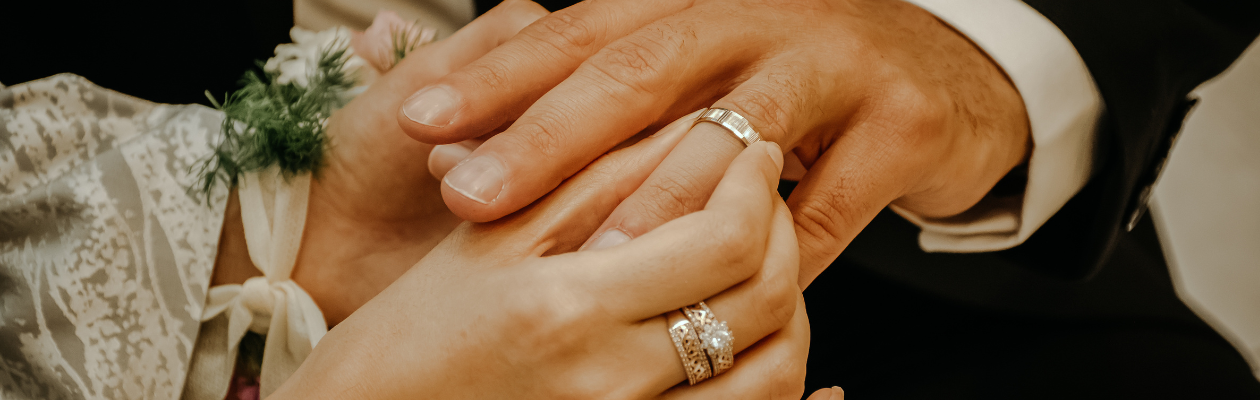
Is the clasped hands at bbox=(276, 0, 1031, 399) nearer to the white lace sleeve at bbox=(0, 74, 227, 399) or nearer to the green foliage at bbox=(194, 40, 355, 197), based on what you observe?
the green foliage at bbox=(194, 40, 355, 197)

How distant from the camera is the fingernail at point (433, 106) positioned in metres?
0.62

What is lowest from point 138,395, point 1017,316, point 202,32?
point 1017,316

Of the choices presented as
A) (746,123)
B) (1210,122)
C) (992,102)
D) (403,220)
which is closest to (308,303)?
(403,220)

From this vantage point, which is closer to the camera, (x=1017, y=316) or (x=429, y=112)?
(x=429, y=112)

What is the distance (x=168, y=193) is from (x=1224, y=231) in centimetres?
206

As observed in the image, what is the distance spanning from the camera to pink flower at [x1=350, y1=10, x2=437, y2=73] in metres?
0.95

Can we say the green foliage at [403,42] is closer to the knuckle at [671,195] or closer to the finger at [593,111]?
the finger at [593,111]

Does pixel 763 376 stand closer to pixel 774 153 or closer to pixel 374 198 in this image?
pixel 774 153

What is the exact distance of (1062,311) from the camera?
3.99 ft

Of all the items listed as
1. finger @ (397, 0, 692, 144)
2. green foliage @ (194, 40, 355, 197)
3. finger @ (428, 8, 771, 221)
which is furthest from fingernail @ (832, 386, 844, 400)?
green foliage @ (194, 40, 355, 197)

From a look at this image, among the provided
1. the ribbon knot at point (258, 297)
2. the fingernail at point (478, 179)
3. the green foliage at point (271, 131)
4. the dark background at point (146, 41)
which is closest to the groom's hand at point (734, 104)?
the fingernail at point (478, 179)

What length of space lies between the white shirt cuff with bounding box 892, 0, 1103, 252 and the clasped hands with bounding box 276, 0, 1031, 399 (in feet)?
0.08

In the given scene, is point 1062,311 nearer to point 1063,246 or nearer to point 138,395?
point 1063,246

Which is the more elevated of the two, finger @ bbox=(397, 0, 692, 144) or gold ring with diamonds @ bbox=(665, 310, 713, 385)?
finger @ bbox=(397, 0, 692, 144)
